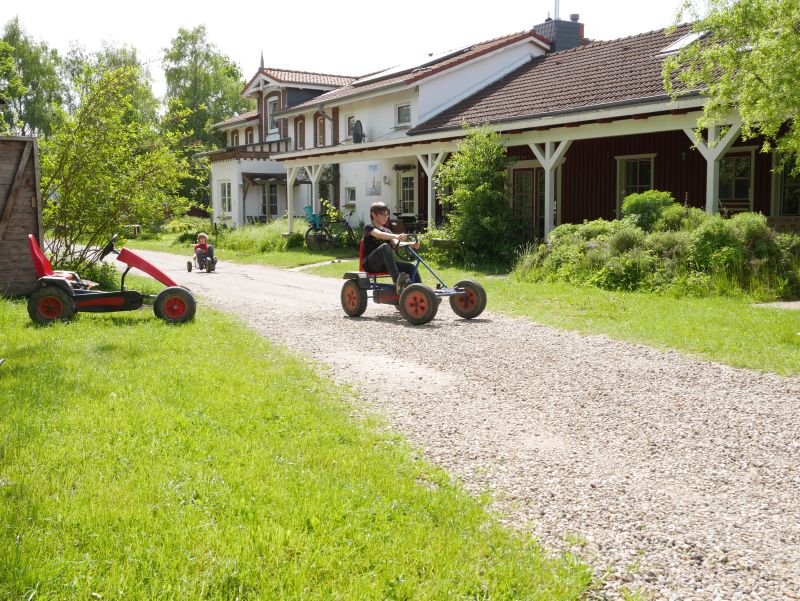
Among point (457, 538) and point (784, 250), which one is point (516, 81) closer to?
point (784, 250)

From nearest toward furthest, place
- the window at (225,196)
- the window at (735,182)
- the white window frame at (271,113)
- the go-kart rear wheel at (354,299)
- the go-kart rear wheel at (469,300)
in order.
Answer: the go-kart rear wheel at (469,300) < the go-kart rear wheel at (354,299) < the window at (735,182) < the white window frame at (271,113) < the window at (225,196)

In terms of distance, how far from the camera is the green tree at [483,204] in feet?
63.1

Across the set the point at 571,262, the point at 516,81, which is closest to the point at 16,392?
the point at 571,262

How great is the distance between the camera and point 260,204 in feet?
130

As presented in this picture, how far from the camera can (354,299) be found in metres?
11.0

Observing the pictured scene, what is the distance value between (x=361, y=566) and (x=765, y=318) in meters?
8.54

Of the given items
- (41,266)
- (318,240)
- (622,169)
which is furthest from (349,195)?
(41,266)

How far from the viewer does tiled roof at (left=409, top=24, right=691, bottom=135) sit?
1927cm

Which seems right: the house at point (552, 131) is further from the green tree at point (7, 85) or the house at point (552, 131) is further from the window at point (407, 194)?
the green tree at point (7, 85)

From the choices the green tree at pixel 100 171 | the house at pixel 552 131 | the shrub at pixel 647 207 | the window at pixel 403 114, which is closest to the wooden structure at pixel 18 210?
the green tree at pixel 100 171

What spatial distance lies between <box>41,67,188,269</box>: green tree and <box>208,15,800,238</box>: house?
8924 millimetres

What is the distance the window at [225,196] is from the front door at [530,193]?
18.8m

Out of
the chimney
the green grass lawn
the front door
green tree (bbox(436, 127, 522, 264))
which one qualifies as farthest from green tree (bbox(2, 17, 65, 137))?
the green grass lawn

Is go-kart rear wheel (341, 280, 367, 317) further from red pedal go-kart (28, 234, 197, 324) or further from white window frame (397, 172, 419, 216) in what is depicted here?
white window frame (397, 172, 419, 216)
